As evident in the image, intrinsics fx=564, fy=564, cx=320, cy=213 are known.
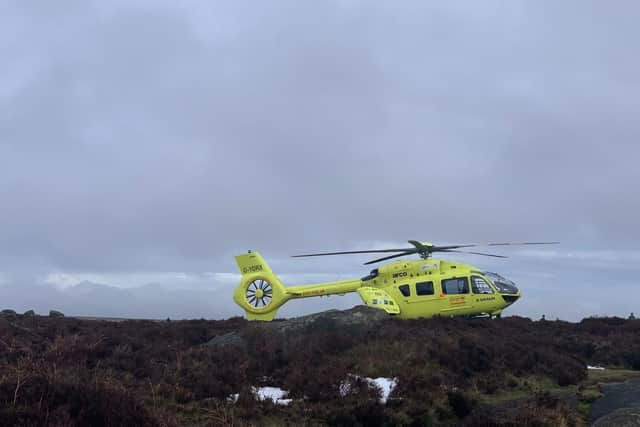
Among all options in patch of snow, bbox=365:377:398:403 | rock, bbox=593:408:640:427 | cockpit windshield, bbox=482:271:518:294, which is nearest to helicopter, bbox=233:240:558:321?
cockpit windshield, bbox=482:271:518:294

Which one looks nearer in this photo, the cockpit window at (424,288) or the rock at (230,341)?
the rock at (230,341)

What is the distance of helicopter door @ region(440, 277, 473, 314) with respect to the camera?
78.2 ft

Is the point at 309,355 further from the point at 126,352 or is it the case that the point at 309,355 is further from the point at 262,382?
the point at 126,352

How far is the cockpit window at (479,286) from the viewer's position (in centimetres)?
2378

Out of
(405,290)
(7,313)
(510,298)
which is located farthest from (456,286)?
(7,313)

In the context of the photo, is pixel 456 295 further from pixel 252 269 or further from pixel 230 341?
pixel 252 269

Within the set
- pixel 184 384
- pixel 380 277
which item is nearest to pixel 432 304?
pixel 380 277

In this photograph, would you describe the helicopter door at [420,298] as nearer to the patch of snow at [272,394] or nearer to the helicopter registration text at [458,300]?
the helicopter registration text at [458,300]

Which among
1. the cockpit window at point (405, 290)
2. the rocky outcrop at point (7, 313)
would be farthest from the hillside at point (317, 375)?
the rocky outcrop at point (7, 313)

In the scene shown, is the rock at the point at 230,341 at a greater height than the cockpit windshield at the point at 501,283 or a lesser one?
lesser

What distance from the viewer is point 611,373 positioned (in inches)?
656

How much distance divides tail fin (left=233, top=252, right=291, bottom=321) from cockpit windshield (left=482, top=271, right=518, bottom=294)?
9.34m

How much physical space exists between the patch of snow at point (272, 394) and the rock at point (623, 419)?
5.87 meters

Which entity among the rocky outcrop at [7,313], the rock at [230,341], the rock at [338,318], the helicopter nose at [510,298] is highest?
the rocky outcrop at [7,313]
